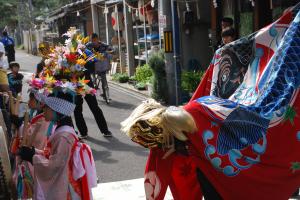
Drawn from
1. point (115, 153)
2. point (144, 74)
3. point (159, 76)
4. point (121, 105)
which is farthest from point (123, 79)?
point (115, 153)

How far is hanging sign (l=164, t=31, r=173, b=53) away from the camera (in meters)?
10.3

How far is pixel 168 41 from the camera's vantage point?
10.3 meters

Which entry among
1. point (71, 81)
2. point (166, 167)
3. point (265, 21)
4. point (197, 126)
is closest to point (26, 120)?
point (71, 81)

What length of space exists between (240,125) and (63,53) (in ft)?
5.87

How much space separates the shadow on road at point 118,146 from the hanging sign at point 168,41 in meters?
3.04

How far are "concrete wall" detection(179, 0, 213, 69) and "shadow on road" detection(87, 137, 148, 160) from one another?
6498mm

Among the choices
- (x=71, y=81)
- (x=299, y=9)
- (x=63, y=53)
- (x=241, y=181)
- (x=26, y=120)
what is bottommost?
→ (x=241, y=181)

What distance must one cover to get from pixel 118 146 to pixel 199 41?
Answer: 741 cm

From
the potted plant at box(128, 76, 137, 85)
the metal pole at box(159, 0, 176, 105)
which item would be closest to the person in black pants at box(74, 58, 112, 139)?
the metal pole at box(159, 0, 176, 105)

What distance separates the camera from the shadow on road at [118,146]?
7.32 metres

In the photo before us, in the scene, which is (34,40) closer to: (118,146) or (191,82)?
(191,82)

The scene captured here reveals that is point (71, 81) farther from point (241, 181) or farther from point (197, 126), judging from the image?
point (241, 181)

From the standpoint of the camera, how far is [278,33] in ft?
12.0

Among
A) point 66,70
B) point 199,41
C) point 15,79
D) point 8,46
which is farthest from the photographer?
point 8,46
